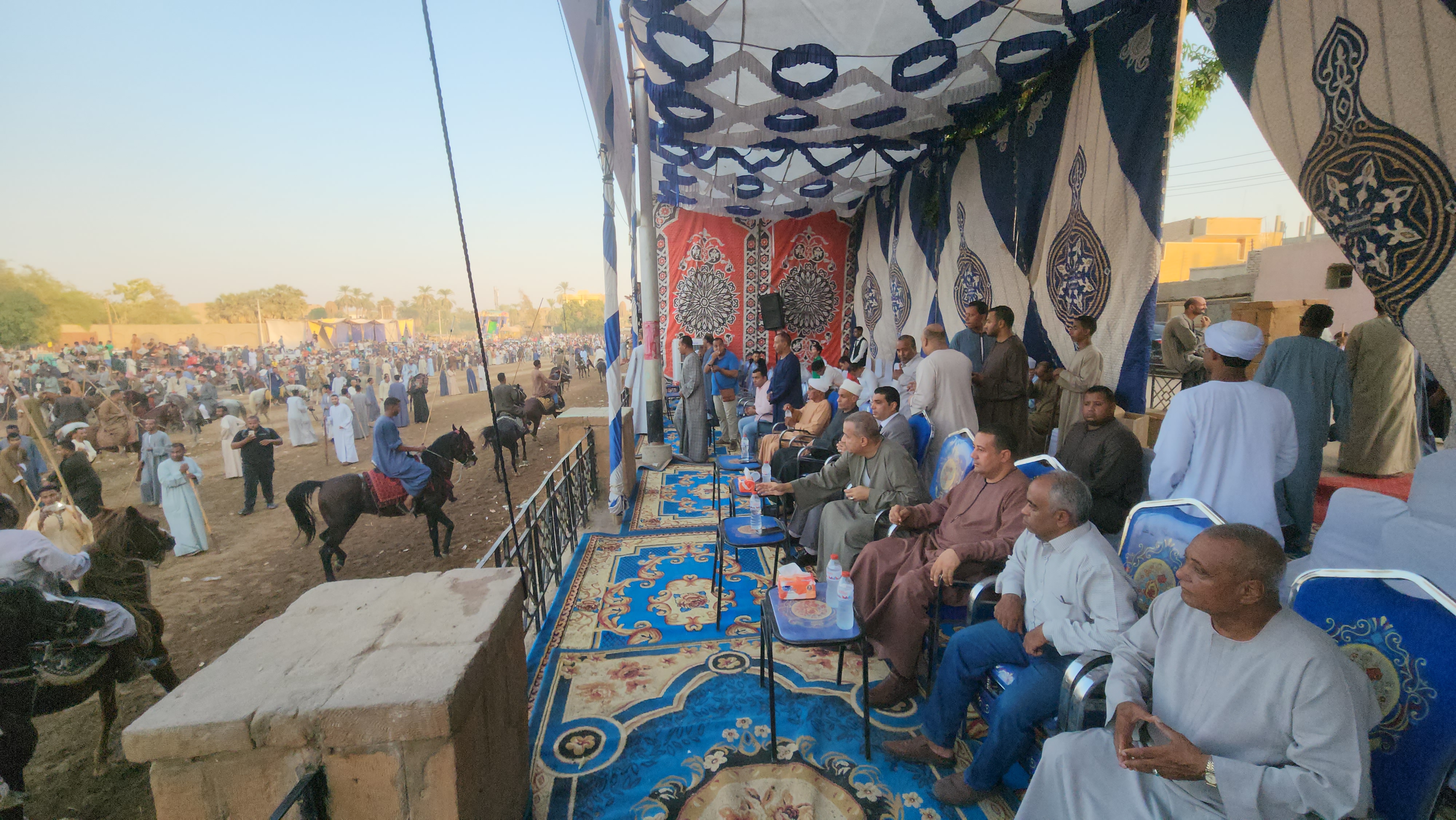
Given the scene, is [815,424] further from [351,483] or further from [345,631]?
[345,631]

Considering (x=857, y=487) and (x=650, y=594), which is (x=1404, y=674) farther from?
(x=650, y=594)

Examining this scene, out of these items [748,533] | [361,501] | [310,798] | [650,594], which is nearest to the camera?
[310,798]

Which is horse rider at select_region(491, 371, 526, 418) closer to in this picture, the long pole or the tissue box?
the long pole

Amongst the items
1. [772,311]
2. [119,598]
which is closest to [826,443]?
[119,598]

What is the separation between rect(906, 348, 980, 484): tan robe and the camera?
4.13 meters

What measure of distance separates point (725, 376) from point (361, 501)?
204 inches

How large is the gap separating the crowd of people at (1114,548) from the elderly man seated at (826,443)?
0.9 inches

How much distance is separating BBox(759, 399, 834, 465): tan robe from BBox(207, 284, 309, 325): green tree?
11.6ft

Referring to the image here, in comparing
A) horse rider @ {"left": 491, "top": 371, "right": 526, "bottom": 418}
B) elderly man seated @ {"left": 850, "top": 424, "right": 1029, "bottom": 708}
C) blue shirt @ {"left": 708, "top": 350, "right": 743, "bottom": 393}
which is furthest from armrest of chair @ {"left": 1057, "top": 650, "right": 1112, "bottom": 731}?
blue shirt @ {"left": 708, "top": 350, "right": 743, "bottom": 393}

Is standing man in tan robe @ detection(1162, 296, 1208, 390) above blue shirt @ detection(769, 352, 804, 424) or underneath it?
above

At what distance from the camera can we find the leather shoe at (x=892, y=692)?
2.62 metres

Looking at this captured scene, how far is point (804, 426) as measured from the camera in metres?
5.47

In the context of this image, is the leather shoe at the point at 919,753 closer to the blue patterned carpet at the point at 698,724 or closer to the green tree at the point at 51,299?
the blue patterned carpet at the point at 698,724

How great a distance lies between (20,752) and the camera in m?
2.15
